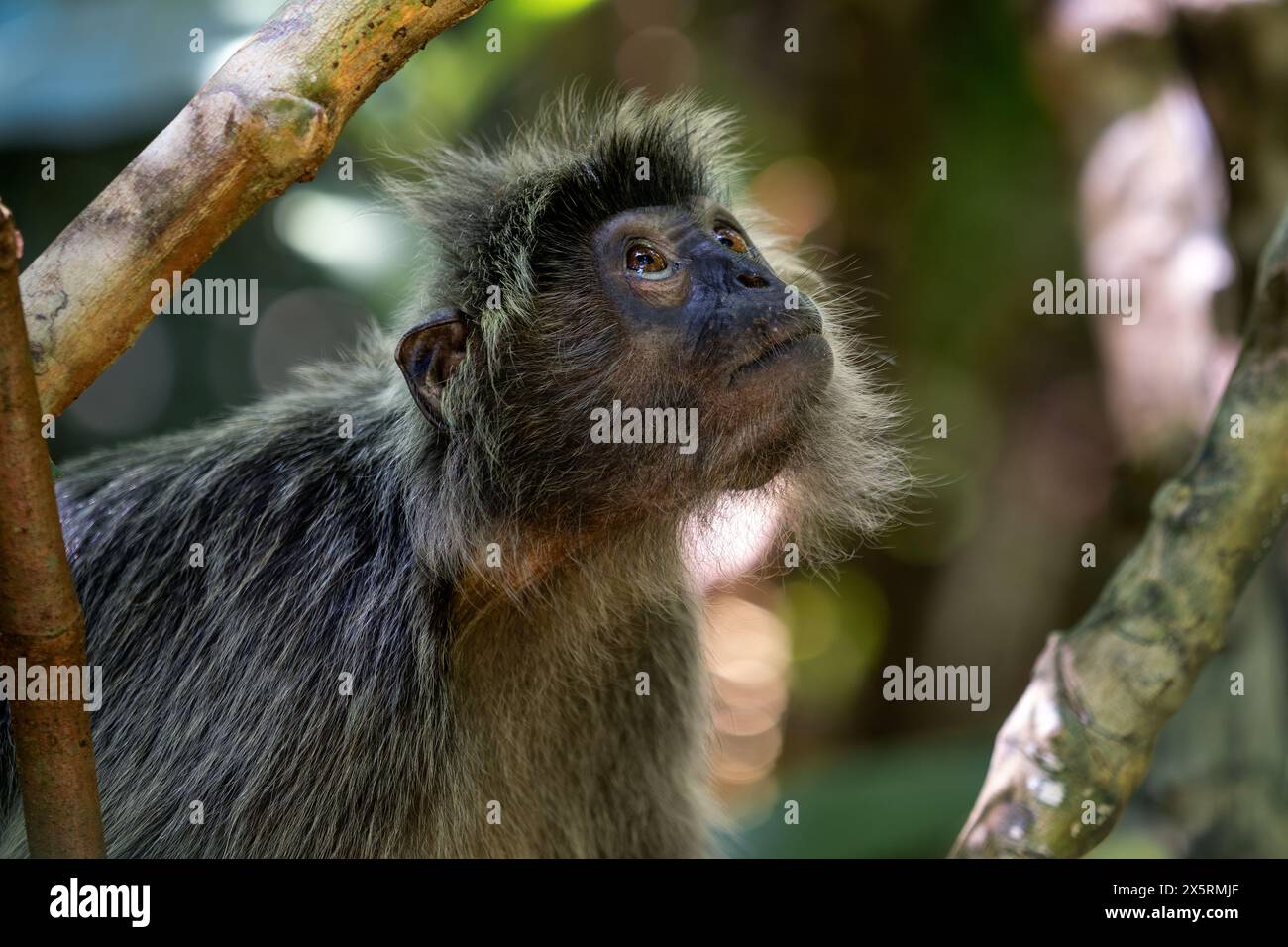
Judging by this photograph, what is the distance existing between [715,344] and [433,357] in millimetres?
982

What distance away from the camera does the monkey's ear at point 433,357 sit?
466 centimetres

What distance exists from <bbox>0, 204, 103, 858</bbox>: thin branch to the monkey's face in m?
1.93

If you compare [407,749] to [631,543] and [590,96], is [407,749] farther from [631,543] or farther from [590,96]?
[590,96]

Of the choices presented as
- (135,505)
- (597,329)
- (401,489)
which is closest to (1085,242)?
(597,329)

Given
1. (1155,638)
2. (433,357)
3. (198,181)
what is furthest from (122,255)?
(1155,638)

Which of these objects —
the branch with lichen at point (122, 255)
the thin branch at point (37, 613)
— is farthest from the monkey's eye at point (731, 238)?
the thin branch at point (37, 613)

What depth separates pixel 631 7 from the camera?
10.4 m

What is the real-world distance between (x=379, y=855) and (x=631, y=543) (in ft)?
4.40

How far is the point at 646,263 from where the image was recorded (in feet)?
15.6

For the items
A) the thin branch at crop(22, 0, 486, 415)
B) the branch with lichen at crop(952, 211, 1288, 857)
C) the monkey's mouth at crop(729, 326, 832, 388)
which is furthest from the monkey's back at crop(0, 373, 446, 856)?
the branch with lichen at crop(952, 211, 1288, 857)

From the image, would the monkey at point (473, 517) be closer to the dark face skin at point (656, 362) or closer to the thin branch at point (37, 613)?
the dark face skin at point (656, 362)

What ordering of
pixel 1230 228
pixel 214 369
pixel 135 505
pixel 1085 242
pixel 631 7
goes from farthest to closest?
pixel 631 7 → pixel 214 369 → pixel 1085 242 → pixel 1230 228 → pixel 135 505

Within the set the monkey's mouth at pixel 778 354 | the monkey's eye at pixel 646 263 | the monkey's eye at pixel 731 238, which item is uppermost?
the monkey's eye at pixel 731 238

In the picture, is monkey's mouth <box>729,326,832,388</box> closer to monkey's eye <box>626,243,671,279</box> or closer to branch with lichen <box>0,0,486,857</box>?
monkey's eye <box>626,243,671,279</box>
